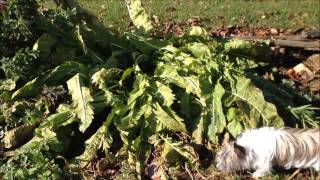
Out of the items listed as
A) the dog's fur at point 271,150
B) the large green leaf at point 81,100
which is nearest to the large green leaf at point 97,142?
the large green leaf at point 81,100

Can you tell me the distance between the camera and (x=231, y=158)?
19.0ft

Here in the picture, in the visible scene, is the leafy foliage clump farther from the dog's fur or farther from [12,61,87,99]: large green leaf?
the dog's fur

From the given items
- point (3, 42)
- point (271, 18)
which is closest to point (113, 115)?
point (3, 42)

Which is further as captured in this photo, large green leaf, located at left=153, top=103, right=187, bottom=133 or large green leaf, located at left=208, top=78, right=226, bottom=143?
large green leaf, located at left=208, top=78, right=226, bottom=143

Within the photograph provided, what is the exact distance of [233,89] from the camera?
6598 mm

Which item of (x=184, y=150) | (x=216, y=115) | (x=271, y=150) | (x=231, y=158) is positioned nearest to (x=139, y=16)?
(x=216, y=115)

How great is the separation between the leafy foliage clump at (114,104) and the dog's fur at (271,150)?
18.3 inches

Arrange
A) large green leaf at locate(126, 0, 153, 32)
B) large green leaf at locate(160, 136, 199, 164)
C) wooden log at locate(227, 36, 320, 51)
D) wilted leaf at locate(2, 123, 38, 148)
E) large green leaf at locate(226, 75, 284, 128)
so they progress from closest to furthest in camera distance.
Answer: large green leaf at locate(160, 136, 199, 164)
wilted leaf at locate(2, 123, 38, 148)
large green leaf at locate(226, 75, 284, 128)
large green leaf at locate(126, 0, 153, 32)
wooden log at locate(227, 36, 320, 51)

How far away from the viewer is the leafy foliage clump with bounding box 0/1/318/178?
245 inches

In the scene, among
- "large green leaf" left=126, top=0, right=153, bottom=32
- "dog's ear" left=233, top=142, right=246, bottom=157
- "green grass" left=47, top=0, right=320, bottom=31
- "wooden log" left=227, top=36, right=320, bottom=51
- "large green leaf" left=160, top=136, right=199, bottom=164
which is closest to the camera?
"dog's ear" left=233, top=142, right=246, bottom=157

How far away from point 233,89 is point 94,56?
1.80m

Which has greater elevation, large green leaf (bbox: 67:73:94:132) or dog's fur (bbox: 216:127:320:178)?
large green leaf (bbox: 67:73:94:132)

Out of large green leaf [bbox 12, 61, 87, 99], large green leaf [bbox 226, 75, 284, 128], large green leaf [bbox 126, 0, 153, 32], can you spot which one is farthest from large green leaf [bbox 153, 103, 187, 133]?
large green leaf [bbox 126, 0, 153, 32]

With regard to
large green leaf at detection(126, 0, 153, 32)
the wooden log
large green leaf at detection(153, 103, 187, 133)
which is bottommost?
large green leaf at detection(153, 103, 187, 133)
